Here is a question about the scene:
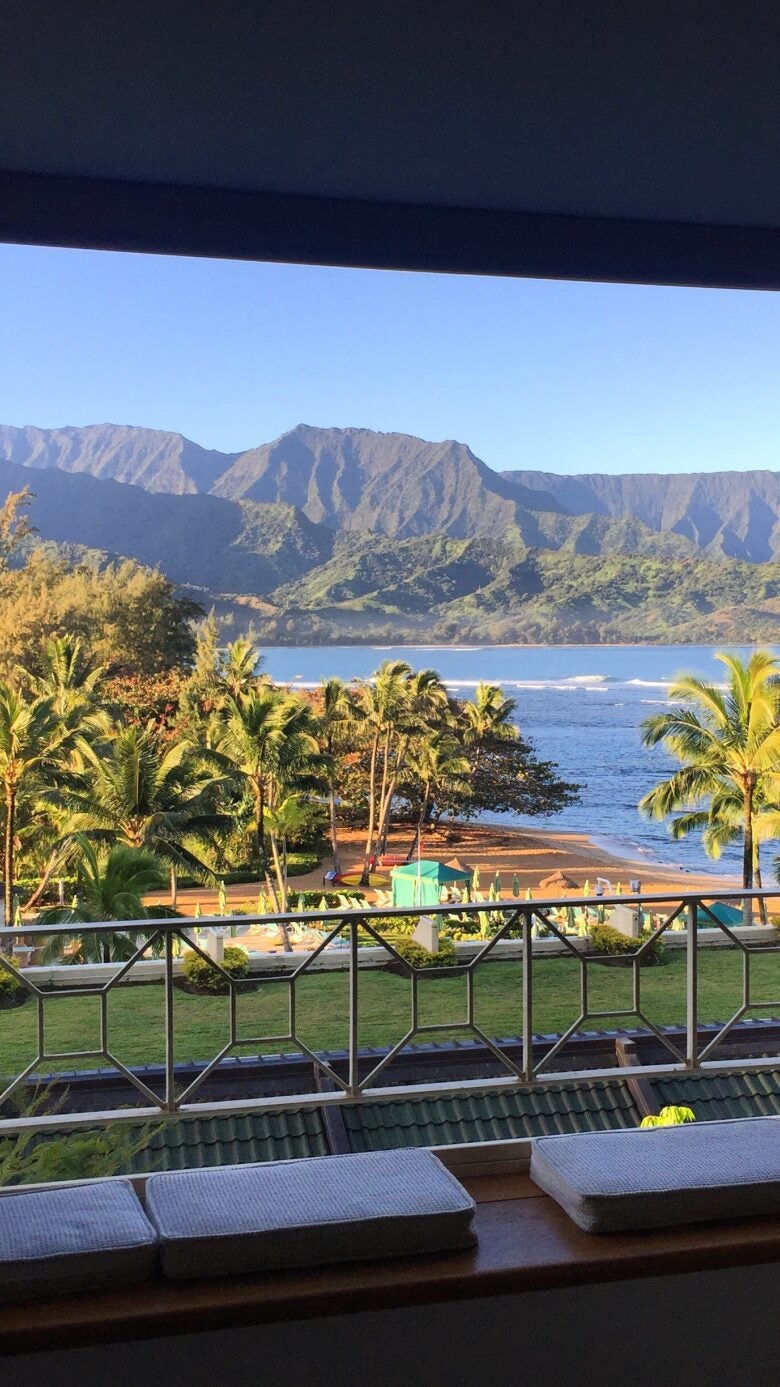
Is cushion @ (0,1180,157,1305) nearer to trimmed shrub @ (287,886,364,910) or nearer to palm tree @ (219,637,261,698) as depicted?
palm tree @ (219,637,261,698)

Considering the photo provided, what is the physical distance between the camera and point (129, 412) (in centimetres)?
3225

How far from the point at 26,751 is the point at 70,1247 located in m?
19.2

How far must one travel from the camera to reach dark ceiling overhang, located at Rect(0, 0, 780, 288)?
1.23 metres

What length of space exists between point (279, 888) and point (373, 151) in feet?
76.7

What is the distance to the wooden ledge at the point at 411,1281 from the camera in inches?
37.9

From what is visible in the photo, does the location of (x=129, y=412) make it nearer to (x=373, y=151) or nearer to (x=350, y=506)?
(x=350, y=506)

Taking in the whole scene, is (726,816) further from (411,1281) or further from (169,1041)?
(411,1281)

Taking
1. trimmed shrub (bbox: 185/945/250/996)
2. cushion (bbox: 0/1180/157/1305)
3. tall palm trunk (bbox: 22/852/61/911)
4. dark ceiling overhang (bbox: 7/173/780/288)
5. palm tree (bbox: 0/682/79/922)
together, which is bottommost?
trimmed shrub (bbox: 185/945/250/996)

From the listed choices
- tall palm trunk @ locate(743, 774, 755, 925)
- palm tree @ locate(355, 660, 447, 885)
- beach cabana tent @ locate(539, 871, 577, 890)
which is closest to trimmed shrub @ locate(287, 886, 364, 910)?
palm tree @ locate(355, 660, 447, 885)

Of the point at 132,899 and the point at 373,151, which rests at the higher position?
the point at 373,151

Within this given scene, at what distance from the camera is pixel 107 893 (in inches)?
756

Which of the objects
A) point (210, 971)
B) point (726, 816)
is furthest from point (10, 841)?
point (726, 816)

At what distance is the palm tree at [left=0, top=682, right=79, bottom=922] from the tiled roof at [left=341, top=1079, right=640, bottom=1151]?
8.02 meters

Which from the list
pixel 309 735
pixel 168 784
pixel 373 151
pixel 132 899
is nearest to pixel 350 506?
pixel 309 735
